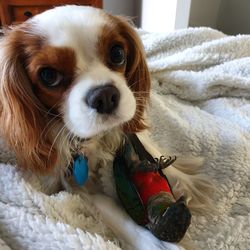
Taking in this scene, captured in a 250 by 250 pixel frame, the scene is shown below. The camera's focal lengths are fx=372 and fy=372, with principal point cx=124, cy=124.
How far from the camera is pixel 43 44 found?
729 mm

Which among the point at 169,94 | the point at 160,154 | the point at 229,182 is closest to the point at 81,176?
the point at 160,154

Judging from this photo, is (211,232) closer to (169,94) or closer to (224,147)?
(224,147)

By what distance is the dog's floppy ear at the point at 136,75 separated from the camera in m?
0.90

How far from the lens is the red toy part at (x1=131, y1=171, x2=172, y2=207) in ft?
2.69

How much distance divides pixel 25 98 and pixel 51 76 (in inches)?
3.4

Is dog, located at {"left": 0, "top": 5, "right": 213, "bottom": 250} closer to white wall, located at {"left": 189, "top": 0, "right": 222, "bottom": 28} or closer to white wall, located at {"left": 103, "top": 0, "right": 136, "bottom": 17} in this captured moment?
white wall, located at {"left": 189, "top": 0, "right": 222, "bottom": 28}

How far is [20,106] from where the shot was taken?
2.55 ft

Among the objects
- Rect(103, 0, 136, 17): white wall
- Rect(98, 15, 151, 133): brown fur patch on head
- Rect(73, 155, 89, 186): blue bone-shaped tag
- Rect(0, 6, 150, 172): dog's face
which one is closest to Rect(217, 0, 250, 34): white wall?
Rect(103, 0, 136, 17): white wall

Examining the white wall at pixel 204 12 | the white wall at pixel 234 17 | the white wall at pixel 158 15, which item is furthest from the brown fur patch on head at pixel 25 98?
the white wall at pixel 234 17

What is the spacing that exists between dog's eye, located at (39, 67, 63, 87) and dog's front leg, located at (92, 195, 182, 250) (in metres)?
0.30

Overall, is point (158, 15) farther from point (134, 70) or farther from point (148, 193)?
point (148, 193)

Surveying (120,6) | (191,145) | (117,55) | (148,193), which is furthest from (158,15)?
(148,193)

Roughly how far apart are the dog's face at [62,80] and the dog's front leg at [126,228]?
157 millimetres

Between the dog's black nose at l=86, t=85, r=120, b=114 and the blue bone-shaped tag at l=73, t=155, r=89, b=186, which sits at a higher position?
the dog's black nose at l=86, t=85, r=120, b=114
